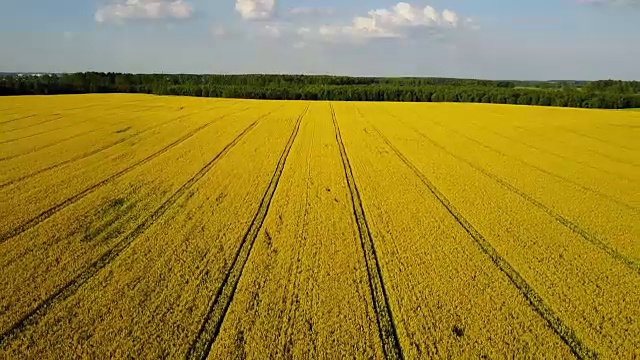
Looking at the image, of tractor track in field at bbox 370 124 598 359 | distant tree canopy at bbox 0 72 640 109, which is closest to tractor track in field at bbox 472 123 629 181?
tractor track in field at bbox 370 124 598 359

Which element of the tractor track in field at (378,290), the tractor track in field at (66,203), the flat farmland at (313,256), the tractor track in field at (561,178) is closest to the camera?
the tractor track in field at (378,290)

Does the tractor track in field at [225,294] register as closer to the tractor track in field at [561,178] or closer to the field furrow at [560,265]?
the field furrow at [560,265]

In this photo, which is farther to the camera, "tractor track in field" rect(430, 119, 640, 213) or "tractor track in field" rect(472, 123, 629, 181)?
"tractor track in field" rect(472, 123, 629, 181)

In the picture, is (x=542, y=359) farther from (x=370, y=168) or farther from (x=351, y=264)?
(x=370, y=168)

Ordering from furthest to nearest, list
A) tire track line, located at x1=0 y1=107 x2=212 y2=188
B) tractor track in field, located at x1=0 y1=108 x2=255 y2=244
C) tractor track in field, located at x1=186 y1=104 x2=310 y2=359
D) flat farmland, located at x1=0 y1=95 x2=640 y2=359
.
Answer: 1. tire track line, located at x1=0 y1=107 x2=212 y2=188
2. tractor track in field, located at x1=0 y1=108 x2=255 y2=244
3. flat farmland, located at x1=0 y1=95 x2=640 y2=359
4. tractor track in field, located at x1=186 y1=104 x2=310 y2=359

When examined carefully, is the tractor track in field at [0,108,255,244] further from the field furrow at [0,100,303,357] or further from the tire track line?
the field furrow at [0,100,303,357]

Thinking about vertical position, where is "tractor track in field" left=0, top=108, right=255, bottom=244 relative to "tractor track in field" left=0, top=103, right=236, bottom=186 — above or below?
below

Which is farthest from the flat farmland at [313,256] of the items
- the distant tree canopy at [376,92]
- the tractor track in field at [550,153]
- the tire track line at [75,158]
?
the distant tree canopy at [376,92]
